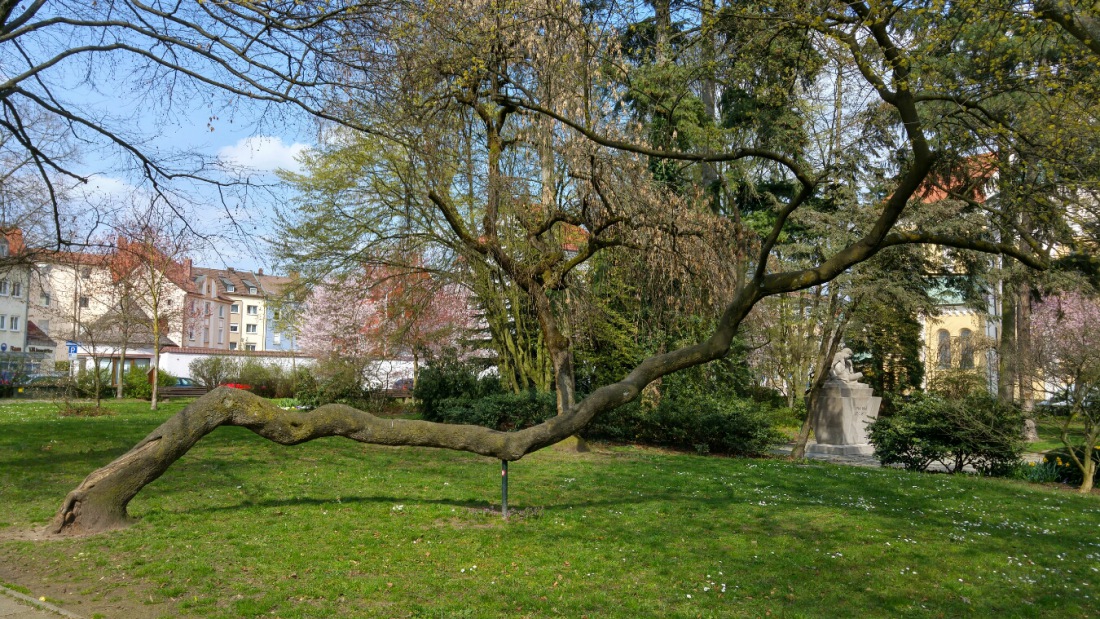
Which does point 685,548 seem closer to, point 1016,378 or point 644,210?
point 644,210

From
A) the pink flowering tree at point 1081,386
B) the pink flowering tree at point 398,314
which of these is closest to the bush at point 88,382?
the pink flowering tree at point 398,314

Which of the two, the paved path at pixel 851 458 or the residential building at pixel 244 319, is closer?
the paved path at pixel 851 458

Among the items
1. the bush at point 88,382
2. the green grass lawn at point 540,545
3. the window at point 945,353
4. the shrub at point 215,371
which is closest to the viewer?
the green grass lawn at point 540,545

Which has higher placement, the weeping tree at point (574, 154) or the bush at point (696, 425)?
the weeping tree at point (574, 154)

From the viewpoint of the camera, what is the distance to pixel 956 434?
14.9 meters

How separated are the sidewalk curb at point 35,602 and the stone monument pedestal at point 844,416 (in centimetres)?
1856

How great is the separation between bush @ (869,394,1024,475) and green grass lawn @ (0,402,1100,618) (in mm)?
2296

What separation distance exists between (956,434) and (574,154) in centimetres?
929

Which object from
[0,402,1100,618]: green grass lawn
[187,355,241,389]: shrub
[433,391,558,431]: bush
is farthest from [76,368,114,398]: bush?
[0,402,1100,618]: green grass lawn

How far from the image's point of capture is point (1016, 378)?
16719 millimetres

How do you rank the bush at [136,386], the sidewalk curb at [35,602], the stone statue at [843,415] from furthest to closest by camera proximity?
the bush at [136,386], the stone statue at [843,415], the sidewalk curb at [35,602]

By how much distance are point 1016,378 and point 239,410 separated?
635 inches

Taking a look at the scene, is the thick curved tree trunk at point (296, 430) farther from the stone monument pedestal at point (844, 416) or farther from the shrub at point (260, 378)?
the shrub at point (260, 378)

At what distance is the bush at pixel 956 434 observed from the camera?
48.1 ft
